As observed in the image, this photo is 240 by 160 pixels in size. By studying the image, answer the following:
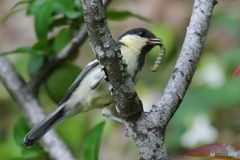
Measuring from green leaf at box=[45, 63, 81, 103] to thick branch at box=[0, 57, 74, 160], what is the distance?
83 mm

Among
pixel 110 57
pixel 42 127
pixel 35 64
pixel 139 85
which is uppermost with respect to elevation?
pixel 110 57

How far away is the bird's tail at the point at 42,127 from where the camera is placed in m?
2.11

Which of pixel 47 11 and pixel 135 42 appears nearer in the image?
pixel 47 11

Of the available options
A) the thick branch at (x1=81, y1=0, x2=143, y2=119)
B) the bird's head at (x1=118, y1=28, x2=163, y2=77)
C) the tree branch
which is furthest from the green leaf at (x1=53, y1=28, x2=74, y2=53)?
the thick branch at (x1=81, y1=0, x2=143, y2=119)

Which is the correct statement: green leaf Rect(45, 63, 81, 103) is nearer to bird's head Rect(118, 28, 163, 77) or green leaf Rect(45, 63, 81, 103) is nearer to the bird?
the bird

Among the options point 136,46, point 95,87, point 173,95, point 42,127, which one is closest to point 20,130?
point 42,127

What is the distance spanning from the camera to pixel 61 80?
2.24 m

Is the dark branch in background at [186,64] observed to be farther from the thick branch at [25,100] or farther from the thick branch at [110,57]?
the thick branch at [25,100]

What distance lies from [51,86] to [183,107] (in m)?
1.25

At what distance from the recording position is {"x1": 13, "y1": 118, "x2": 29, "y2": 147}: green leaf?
220cm

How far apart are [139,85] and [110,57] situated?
2734 mm

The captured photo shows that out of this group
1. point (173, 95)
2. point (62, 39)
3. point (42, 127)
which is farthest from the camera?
point (62, 39)

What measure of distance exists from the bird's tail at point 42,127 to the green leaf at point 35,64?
8.0 inches

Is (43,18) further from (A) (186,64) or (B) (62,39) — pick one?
(A) (186,64)
